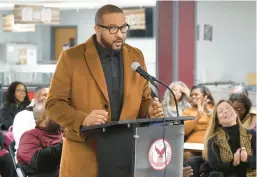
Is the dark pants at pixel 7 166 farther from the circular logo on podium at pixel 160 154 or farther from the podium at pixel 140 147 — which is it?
the circular logo on podium at pixel 160 154

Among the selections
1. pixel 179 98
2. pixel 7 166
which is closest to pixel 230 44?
pixel 179 98

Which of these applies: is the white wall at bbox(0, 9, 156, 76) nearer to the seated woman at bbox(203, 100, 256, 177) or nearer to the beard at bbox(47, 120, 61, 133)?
the seated woman at bbox(203, 100, 256, 177)

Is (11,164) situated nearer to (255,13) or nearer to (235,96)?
(235,96)

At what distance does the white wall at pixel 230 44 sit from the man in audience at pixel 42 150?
535 centimetres

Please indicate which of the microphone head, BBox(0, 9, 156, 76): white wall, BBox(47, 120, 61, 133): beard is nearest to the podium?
the microphone head

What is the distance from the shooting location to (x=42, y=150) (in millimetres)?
4305

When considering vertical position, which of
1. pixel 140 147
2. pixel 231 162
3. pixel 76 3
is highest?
pixel 76 3

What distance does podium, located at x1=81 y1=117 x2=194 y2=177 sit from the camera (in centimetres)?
247

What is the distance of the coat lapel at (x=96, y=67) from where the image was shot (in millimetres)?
2650

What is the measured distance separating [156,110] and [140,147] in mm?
229

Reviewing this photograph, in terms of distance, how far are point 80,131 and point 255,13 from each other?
24.4 feet

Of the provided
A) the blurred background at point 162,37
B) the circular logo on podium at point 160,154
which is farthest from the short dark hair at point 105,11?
the blurred background at point 162,37

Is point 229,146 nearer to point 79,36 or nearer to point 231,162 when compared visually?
point 231,162

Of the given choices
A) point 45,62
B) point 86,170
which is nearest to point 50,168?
point 86,170
